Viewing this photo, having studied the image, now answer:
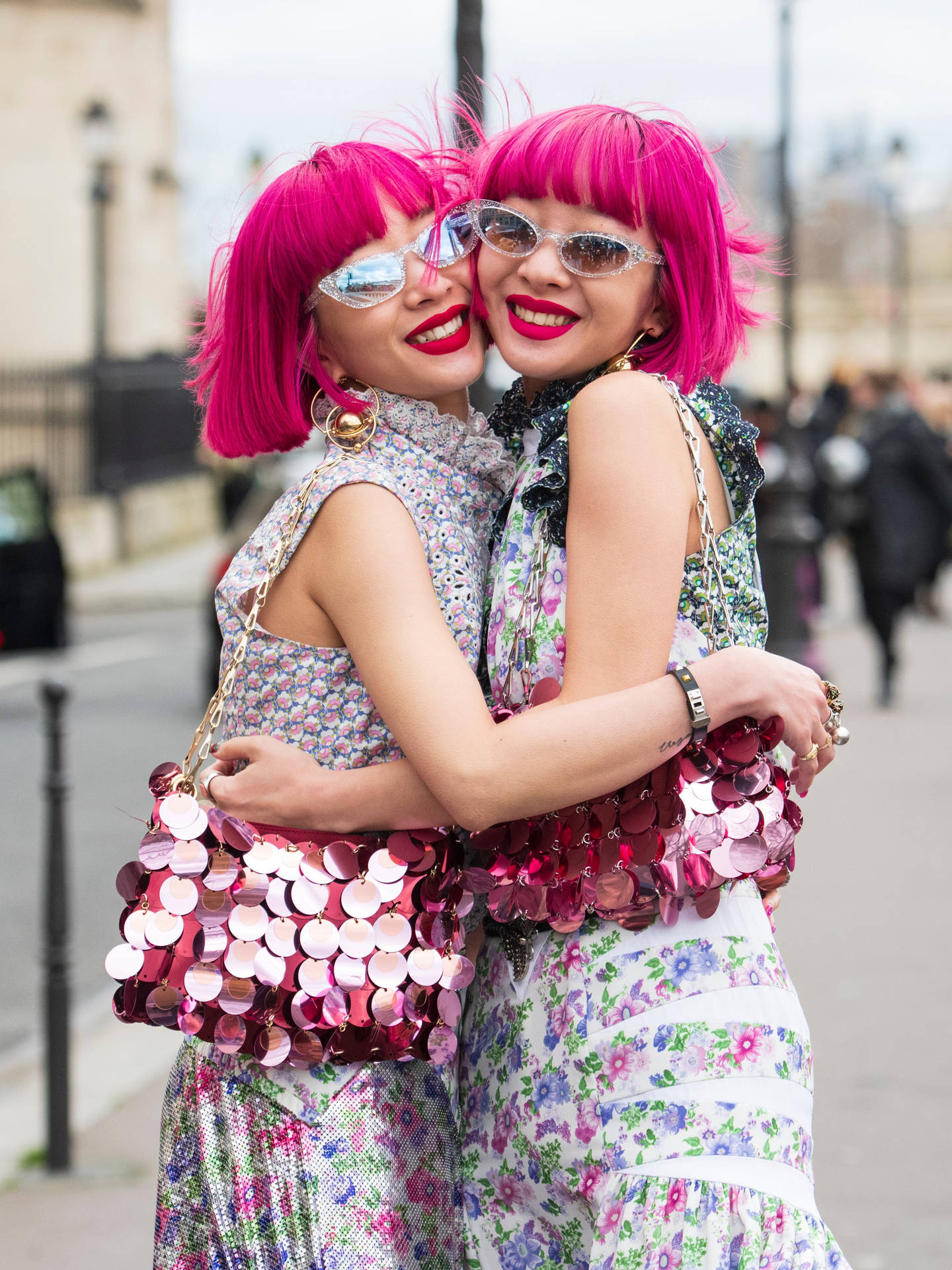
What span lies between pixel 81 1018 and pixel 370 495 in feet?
12.8

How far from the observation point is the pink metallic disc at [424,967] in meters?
1.99

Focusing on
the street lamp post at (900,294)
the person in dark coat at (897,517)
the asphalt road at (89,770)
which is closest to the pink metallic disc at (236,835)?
the asphalt road at (89,770)

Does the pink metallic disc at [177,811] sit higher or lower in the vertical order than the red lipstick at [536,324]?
lower

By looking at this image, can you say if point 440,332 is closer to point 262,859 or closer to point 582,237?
point 582,237

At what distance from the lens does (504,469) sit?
2.25m

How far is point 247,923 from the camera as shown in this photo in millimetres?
1957

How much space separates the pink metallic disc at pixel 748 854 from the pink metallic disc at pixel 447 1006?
0.38 metres

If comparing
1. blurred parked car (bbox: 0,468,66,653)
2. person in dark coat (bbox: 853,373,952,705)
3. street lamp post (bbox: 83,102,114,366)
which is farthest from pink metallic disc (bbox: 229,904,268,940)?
street lamp post (bbox: 83,102,114,366)

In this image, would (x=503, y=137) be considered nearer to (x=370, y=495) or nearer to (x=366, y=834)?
(x=370, y=495)

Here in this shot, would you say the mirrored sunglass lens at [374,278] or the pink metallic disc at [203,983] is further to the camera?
the mirrored sunglass lens at [374,278]

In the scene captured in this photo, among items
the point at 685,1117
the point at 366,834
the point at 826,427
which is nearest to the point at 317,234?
the point at 366,834

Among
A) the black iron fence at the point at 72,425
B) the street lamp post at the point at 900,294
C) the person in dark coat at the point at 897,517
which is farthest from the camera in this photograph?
the street lamp post at the point at 900,294

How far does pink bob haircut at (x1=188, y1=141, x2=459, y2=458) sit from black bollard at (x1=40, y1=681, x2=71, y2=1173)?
94.4 inches

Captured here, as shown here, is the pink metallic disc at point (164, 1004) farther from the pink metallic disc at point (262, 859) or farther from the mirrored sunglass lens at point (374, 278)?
the mirrored sunglass lens at point (374, 278)
